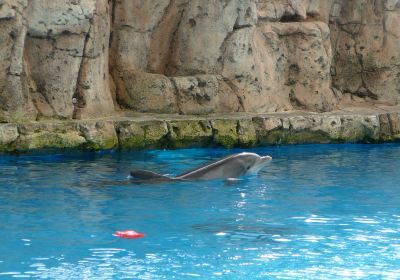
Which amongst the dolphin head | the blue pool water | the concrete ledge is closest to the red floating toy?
the blue pool water

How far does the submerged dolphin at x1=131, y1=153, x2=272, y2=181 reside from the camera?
8.84 metres

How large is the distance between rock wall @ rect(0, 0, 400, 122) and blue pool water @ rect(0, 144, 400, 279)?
1239 mm

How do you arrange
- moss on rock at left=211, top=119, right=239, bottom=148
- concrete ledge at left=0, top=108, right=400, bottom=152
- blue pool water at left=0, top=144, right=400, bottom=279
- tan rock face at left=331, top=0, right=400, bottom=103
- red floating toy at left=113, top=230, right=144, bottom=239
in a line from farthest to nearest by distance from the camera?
1. tan rock face at left=331, top=0, right=400, bottom=103
2. moss on rock at left=211, top=119, right=239, bottom=148
3. concrete ledge at left=0, top=108, right=400, bottom=152
4. red floating toy at left=113, top=230, right=144, bottom=239
5. blue pool water at left=0, top=144, right=400, bottom=279

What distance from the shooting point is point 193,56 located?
12.9m

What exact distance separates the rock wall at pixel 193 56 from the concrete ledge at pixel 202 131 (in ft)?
1.36

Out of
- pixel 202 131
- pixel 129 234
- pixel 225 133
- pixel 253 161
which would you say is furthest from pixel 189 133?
pixel 129 234

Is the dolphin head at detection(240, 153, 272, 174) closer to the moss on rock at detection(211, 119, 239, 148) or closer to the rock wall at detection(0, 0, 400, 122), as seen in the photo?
the moss on rock at detection(211, 119, 239, 148)

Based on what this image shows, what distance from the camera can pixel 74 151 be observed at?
10922mm

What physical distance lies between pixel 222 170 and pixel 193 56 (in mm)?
3966

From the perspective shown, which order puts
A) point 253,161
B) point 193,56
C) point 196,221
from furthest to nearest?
point 193,56 → point 253,161 → point 196,221

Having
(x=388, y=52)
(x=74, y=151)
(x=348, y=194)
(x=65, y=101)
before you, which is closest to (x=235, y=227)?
(x=348, y=194)

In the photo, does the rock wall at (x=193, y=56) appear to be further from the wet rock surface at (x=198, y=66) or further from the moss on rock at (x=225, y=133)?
the moss on rock at (x=225, y=133)

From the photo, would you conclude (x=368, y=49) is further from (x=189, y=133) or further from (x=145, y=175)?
(x=145, y=175)

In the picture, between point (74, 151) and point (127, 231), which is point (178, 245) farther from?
point (74, 151)
